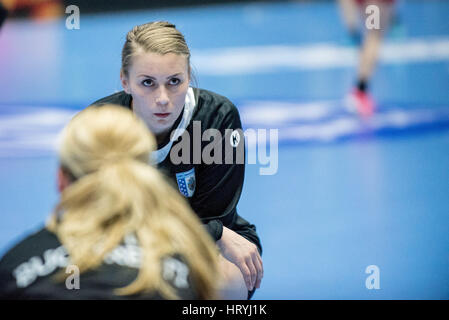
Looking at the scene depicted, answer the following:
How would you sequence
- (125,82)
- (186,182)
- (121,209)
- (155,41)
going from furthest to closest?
(186,182), (125,82), (155,41), (121,209)

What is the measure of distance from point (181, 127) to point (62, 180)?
899 mm

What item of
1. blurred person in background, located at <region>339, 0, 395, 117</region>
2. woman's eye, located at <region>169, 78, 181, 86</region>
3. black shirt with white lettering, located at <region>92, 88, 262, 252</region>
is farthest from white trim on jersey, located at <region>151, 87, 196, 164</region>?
blurred person in background, located at <region>339, 0, 395, 117</region>

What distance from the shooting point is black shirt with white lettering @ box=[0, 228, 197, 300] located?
66.7 inches

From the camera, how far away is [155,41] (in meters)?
2.46

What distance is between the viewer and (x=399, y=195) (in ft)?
15.0

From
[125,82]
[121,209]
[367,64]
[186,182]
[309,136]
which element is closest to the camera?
[121,209]

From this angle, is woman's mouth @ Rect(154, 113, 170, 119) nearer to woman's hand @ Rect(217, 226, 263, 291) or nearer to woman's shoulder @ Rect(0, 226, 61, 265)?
woman's hand @ Rect(217, 226, 263, 291)

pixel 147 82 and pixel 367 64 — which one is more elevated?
pixel 367 64

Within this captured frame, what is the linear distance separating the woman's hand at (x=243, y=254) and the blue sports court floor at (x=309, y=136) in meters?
0.68

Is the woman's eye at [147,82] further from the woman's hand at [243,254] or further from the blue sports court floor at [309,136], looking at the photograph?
the blue sports court floor at [309,136]

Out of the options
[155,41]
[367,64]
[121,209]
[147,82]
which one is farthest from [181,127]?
[367,64]

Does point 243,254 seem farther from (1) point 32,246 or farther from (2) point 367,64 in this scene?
(2) point 367,64

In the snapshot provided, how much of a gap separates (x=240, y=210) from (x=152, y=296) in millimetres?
2764

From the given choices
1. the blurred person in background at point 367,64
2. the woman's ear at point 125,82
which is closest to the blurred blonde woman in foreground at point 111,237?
the woman's ear at point 125,82
